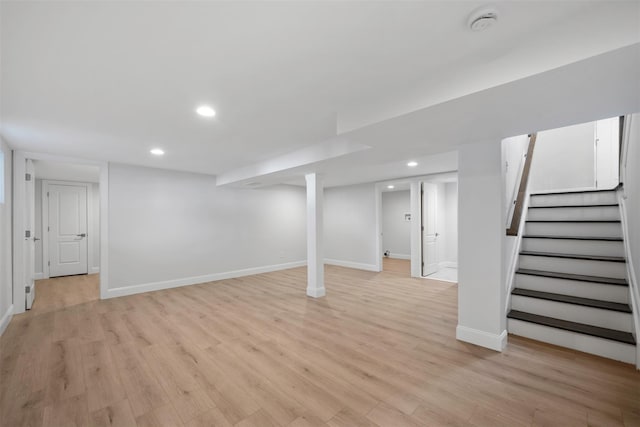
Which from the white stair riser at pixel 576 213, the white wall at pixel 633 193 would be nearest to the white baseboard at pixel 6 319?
the white wall at pixel 633 193

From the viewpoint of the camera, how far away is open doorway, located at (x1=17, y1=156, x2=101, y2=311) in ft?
17.7

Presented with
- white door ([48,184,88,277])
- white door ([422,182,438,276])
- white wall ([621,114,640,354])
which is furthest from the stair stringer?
white door ([48,184,88,277])

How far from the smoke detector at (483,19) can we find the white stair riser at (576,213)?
363 cm

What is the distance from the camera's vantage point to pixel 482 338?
2.73 m

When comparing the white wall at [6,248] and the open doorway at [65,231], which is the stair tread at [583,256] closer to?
the white wall at [6,248]

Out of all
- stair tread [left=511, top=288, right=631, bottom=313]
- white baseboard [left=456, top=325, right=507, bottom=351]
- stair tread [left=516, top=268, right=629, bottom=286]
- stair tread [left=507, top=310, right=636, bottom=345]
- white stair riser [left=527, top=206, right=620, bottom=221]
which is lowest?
white baseboard [left=456, top=325, right=507, bottom=351]

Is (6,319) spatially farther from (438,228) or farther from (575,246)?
(438,228)

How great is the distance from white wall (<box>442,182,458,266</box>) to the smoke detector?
6550 mm

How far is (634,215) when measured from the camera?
2637 mm

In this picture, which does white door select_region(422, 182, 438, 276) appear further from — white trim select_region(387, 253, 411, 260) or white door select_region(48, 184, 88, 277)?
white door select_region(48, 184, 88, 277)

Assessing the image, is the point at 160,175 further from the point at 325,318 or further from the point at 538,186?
the point at 538,186

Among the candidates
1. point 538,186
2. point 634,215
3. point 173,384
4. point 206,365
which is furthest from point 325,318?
point 538,186

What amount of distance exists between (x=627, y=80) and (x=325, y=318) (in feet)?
11.4

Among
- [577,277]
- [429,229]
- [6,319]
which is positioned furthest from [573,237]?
[6,319]
